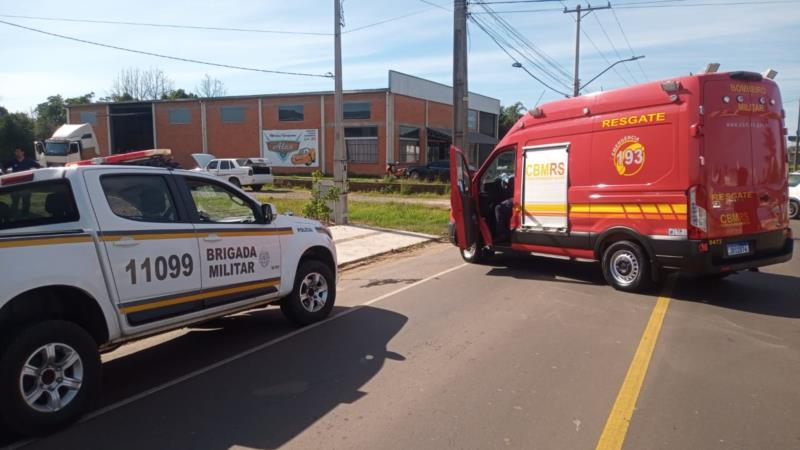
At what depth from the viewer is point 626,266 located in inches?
302

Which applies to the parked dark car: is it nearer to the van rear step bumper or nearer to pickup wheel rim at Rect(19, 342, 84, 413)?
the van rear step bumper

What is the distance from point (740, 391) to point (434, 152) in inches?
1817

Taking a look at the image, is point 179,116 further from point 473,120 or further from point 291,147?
point 473,120

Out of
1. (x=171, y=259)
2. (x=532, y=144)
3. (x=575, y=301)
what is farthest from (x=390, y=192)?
(x=171, y=259)

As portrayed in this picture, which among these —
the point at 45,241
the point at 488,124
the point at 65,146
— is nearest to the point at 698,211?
the point at 45,241

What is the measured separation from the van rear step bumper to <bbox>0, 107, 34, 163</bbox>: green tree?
55.9 m

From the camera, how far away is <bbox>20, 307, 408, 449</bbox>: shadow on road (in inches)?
148

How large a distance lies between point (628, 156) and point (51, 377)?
6809 millimetres

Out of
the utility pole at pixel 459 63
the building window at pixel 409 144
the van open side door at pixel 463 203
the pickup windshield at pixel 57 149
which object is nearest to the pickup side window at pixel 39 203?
the van open side door at pixel 463 203

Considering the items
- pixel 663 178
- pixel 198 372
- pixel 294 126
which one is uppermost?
pixel 294 126

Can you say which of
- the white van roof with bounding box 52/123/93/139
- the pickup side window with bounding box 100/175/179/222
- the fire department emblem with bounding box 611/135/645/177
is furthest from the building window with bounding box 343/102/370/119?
the pickup side window with bounding box 100/175/179/222

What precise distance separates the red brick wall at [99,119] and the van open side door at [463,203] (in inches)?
2000

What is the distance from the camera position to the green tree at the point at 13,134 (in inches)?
2004

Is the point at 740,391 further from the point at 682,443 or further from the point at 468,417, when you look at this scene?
the point at 468,417
